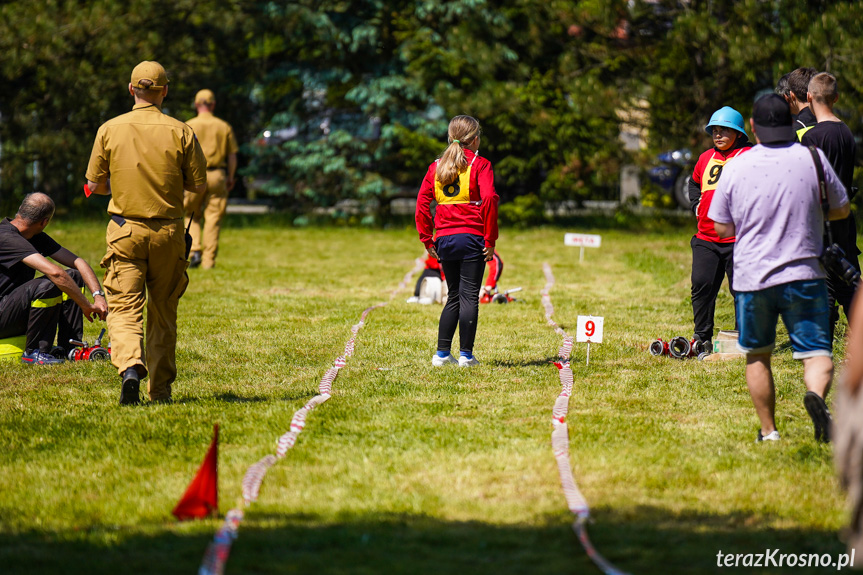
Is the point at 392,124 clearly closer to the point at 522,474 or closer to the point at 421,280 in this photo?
the point at 421,280

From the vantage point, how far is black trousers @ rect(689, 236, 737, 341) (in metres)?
7.48

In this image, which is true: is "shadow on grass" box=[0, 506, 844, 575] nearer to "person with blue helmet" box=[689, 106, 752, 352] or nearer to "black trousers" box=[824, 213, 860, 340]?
"black trousers" box=[824, 213, 860, 340]

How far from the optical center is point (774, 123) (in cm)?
491

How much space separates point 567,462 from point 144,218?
2.88 metres

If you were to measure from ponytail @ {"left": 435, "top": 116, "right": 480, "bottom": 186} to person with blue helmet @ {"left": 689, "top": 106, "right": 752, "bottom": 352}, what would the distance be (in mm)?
1696

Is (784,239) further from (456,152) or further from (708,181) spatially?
(456,152)

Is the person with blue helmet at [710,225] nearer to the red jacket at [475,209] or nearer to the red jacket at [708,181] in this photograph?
the red jacket at [708,181]

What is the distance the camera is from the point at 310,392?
259 inches

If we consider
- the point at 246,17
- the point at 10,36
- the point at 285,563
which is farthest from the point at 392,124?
the point at 285,563

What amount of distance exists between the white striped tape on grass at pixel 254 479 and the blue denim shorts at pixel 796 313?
2443 mm

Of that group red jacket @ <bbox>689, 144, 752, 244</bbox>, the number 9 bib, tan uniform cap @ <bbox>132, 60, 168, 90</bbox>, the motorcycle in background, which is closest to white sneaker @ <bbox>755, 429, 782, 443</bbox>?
red jacket @ <bbox>689, 144, 752, 244</bbox>

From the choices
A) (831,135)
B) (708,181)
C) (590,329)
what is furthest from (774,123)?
(590,329)

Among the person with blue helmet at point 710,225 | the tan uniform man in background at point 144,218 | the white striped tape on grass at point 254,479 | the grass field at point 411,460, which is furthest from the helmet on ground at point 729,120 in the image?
the tan uniform man in background at point 144,218

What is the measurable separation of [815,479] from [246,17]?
18039mm
